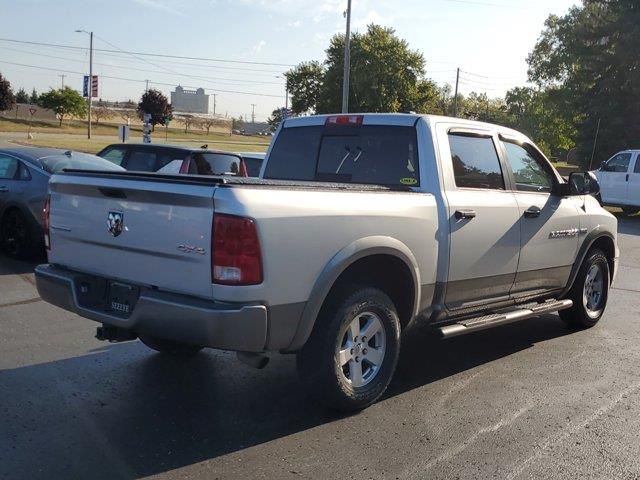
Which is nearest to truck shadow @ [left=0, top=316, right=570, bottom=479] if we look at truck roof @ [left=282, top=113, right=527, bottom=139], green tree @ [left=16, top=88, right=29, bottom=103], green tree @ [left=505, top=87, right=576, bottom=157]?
truck roof @ [left=282, top=113, right=527, bottom=139]

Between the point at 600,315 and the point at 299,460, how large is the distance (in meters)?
4.58

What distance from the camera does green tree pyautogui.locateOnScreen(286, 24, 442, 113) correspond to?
5122 cm

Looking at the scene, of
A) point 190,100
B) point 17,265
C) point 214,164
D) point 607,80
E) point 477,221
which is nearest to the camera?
point 477,221

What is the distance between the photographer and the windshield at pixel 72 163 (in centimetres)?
921

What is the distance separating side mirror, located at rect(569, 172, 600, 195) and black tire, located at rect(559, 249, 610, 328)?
2.44 feet

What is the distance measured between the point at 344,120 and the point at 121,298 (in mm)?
2349

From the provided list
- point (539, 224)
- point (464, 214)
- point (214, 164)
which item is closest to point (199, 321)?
point (464, 214)

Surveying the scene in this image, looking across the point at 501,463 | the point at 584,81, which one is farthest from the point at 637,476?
the point at 584,81

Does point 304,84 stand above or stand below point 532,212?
above

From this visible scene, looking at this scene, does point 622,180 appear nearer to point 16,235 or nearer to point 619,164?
point 619,164

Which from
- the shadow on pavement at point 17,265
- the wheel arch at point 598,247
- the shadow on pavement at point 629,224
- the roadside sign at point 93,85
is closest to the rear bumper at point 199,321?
the wheel arch at point 598,247

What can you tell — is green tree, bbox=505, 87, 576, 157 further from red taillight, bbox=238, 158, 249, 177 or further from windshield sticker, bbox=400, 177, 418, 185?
windshield sticker, bbox=400, 177, 418, 185

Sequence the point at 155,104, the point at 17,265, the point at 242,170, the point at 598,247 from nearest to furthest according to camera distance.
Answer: the point at 598,247 < the point at 17,265 < the point at 242,170 < the point at 155,104

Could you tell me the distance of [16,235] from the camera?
899 centimetres
